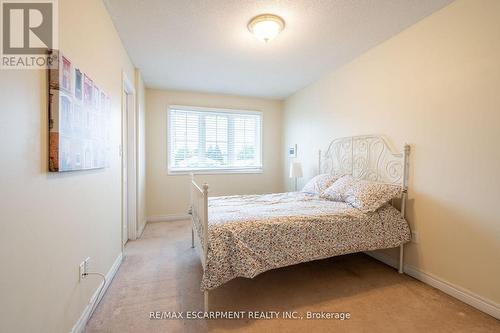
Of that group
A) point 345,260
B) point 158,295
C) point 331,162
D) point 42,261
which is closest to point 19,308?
point 42,261

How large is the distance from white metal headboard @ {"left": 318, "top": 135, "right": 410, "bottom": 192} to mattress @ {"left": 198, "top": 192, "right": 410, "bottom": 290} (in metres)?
0.40

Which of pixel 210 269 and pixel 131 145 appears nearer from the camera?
pixel 210 269

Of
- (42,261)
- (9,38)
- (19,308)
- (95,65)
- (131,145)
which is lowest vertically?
(19,308)

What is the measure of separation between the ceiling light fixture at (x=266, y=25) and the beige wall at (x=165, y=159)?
2.44 metres

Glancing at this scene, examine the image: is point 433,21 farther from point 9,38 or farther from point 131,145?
point 131,145

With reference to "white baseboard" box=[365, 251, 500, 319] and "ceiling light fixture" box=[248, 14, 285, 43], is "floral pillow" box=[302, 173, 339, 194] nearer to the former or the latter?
"white baseboard" box=[365, 251, 500, 319]

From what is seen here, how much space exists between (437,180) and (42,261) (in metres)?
2.91

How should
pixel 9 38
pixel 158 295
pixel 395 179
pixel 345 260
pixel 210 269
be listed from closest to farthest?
pixel 9 38
pixel 210 269
pixel 158 295
pixel 395 179
pixel 345 260

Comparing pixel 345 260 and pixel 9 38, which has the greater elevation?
pixel 9 38

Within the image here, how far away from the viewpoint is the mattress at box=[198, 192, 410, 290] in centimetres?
168

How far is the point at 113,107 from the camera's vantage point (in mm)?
2234

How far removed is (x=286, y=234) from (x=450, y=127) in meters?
1.69

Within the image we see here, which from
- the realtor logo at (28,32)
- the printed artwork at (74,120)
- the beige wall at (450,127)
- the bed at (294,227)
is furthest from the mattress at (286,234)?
the realtor logo at (28,32)

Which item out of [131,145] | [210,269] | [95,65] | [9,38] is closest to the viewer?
[9,38]
